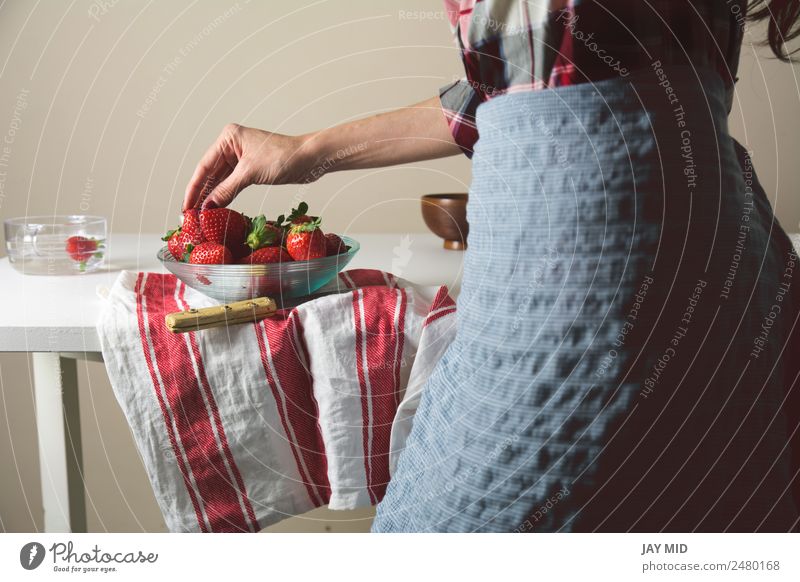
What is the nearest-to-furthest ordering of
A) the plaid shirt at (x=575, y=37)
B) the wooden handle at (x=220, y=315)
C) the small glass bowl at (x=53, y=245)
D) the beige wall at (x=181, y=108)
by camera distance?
the plaid shirt at (x=575, y=37) → the wooden handle at (x=220, y=315) → the small glass bowl at (x=53, y=245) → the beige wall at (x=181, y=108)

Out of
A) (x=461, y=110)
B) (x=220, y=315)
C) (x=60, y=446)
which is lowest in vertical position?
(x=60, y=446)

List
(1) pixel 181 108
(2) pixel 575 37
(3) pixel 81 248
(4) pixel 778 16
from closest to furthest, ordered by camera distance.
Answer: (2) pixel 575 37, (4) pixel 778 16, (3) pixel 81 248, (1) pixel 181 108

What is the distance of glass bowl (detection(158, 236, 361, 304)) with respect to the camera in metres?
0.43

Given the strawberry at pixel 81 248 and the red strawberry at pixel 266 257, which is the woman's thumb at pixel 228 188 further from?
the strawberry at pixel 81 248

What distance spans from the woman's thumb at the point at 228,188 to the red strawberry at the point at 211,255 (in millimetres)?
33

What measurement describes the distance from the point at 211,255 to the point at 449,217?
10.6 inches

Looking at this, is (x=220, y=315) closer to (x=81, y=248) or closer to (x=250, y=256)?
(x=250, y=256)

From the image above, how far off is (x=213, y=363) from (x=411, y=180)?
456mm

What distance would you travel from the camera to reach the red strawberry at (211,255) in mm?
443

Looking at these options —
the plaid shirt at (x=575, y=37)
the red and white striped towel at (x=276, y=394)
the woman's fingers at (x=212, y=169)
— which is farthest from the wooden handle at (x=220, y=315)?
the plaid shirt at (x=575, y=37)

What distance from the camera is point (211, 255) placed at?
0.44 meters

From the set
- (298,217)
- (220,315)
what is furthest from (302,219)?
(220,315)

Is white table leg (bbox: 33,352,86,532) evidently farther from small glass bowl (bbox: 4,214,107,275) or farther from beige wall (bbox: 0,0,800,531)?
beige wall (bbox: 0,0,800,531)

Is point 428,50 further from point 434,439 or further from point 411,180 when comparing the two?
point 434,439
